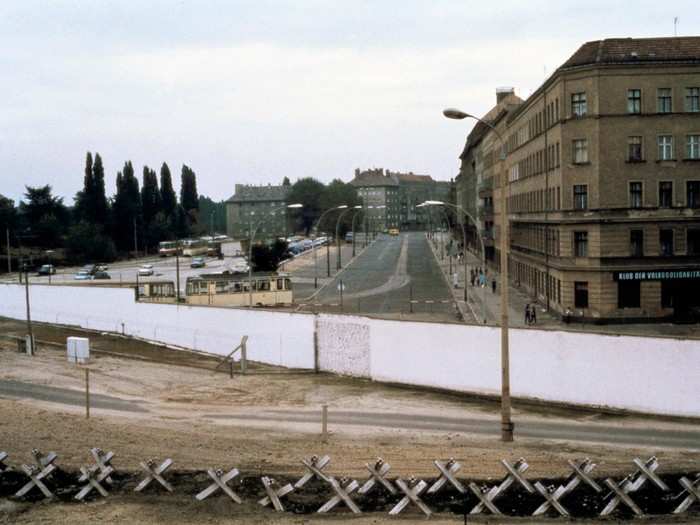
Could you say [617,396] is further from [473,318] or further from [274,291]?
[274,291]

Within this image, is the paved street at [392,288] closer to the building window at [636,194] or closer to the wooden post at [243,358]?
the building window at [636,194]

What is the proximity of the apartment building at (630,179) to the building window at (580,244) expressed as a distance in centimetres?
6

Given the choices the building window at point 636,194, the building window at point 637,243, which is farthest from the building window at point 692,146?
the building window at point 637,243

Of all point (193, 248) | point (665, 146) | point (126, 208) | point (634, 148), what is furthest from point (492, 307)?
point (193, 248)

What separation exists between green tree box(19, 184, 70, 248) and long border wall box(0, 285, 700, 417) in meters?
84.8

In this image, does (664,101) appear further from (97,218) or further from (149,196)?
(149,196)

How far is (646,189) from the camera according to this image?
48.3 metres

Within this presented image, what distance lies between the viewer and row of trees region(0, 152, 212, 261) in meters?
118

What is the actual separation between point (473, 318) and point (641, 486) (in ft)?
120

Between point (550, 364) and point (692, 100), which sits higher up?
point (692, 100)

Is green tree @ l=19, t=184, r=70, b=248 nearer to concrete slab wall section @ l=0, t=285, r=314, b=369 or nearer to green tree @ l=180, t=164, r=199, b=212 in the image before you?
green tree @ l=180, t=164, r=199, b=212

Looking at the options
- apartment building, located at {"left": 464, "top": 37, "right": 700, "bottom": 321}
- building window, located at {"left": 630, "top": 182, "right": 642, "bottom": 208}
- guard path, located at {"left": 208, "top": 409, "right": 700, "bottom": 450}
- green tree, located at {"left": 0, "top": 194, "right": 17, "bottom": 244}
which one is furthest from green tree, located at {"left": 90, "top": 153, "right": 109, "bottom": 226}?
guard path, located at {"left": 208, "top": 409, "right": 700, "bottom": 450}

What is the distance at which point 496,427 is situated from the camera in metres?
24.2

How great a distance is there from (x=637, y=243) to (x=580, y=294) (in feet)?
14.0
